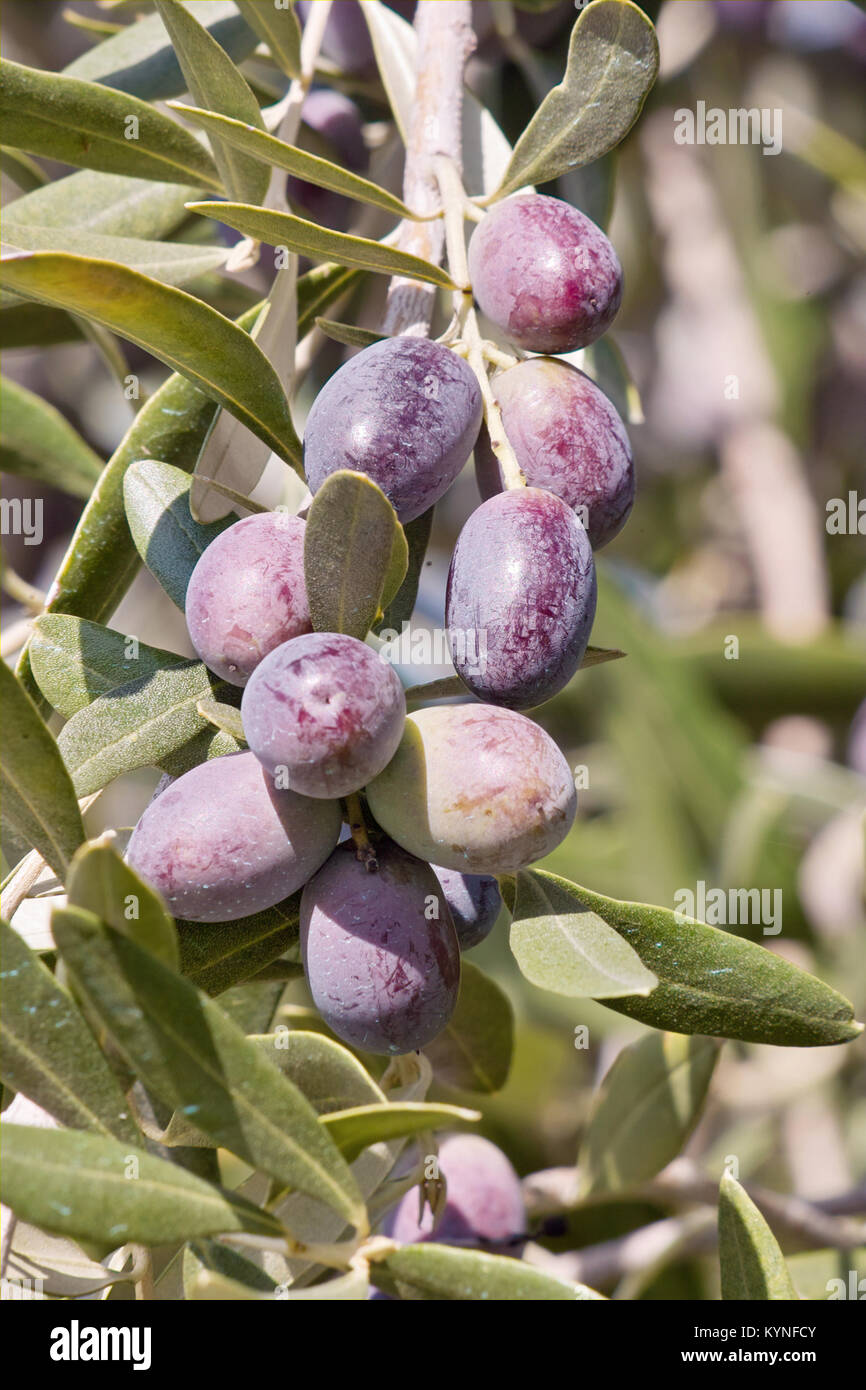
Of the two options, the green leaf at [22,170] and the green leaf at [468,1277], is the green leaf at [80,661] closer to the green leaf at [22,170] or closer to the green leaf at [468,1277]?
the green leaf at [468,1277]

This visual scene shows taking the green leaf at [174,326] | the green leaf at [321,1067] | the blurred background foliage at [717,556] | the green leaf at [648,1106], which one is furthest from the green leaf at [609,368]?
the green leaf at [321,1067]

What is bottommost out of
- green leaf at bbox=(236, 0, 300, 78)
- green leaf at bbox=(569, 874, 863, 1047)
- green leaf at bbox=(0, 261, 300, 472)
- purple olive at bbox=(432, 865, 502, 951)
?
green leaf at bbox=(569, 874, 863, 1047)

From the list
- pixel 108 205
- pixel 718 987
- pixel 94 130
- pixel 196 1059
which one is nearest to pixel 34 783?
pixel 196 1059

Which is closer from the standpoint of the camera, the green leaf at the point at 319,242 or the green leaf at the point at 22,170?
the green leaf at the point at 319,242

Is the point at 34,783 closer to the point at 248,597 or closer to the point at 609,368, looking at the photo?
the point at 248,597

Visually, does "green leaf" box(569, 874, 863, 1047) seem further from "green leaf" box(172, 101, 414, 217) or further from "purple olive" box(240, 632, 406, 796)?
"green leaf" box(172, 101, 414, 217)

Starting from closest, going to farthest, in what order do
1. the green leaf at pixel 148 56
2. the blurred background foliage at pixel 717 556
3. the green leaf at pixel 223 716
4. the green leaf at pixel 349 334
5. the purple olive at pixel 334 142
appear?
the green leaf at pixel 223 716, the green leaf at pixel 349 334, the green leaf at pixel 148 56, the purple olive at pixel 334 142, the blurred background foliage at pixel 717 556

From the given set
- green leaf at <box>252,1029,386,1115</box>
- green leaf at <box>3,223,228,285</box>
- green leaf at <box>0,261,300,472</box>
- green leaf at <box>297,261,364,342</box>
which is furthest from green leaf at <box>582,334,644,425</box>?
green leaf at <box>252,1029,386,1115</box>
